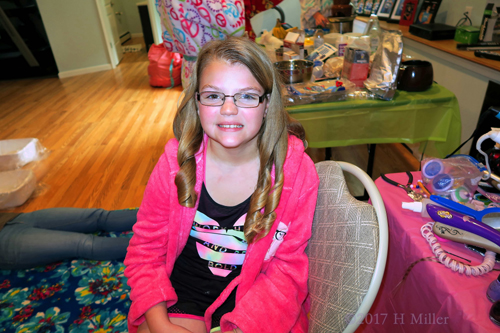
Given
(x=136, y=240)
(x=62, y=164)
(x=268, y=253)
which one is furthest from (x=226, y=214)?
(x=62, y=164)

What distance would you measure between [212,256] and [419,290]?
52 centimetres

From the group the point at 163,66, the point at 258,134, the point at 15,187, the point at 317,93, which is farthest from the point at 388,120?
the point at 163,66

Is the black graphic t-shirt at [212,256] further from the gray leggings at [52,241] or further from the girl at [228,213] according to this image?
the gray leggings at [52,241]

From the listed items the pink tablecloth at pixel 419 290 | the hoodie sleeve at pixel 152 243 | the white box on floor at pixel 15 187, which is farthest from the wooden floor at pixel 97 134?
the pink tablecloth at pixel 419 290

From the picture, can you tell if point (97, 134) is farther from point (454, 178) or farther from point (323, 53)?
point (454, 178)

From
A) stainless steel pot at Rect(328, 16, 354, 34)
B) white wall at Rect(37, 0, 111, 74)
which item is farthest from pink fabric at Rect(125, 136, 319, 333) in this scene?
white wall at Rect(37, 0, 111, 74)

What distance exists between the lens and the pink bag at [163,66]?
13.0 feet

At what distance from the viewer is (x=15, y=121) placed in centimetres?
337

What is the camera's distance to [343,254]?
69 cm

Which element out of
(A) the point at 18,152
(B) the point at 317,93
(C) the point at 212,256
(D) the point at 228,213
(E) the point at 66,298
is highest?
(B) the point at 317,93

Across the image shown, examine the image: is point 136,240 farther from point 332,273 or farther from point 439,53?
point 439,53

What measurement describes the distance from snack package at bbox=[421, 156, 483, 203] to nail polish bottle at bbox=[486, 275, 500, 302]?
0.95 feet

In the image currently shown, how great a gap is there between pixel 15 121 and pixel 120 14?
376 cm

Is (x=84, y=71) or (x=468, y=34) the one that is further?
(x=84, y=71)
